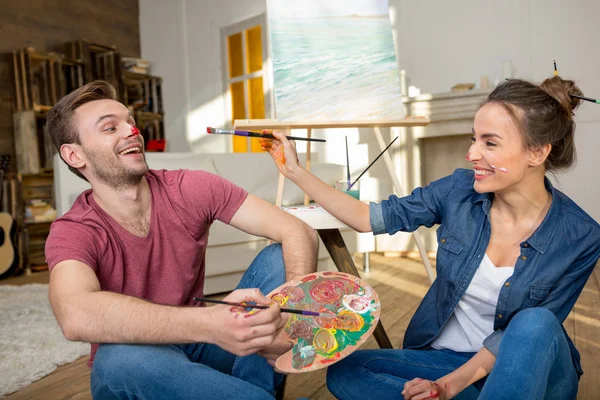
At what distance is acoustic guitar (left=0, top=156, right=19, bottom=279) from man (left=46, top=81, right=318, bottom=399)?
3201 millimetres

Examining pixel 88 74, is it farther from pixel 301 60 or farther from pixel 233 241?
pixel 301 60

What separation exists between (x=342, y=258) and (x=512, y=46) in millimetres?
3042

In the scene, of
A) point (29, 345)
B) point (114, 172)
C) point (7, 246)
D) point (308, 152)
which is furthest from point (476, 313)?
point (7, 246)

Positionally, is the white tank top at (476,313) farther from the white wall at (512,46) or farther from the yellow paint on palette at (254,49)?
the yellow paint on palette at (254,49)

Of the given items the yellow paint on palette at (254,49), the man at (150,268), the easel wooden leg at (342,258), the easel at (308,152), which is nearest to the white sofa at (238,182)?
the easel at (308,152)

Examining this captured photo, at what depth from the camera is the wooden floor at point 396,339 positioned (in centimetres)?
163

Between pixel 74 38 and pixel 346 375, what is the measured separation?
16.2ft

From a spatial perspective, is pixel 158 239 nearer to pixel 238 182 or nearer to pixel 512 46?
pixel 238 182

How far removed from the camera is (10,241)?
162 inches

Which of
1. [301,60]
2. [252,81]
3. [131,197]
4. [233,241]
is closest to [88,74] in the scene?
[252,81]

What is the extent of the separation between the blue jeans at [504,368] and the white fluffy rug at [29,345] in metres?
1.20

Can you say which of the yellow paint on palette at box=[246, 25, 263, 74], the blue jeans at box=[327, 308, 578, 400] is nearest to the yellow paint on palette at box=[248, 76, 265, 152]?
the yellow paint on palette at box=[246, 25, 263, 74]

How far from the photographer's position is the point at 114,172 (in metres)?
1.28

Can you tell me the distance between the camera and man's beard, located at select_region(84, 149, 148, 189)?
1274mm
